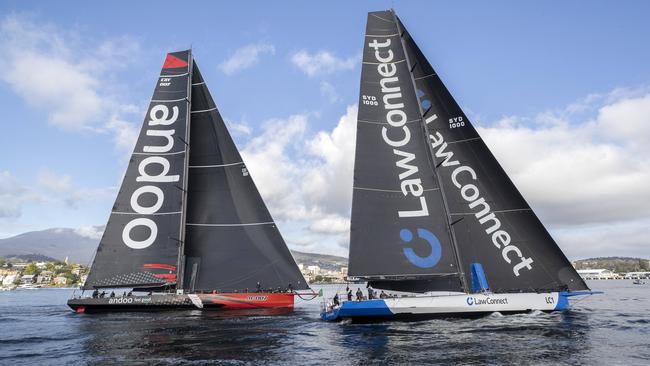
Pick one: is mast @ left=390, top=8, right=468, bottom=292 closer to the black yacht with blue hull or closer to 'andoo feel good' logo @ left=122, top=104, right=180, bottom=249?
the black yacht with blue hull

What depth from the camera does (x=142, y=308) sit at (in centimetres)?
2581

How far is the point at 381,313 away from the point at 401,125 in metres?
9.34

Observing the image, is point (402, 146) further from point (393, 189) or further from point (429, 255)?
point (429, 255)

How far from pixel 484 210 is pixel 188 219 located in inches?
703

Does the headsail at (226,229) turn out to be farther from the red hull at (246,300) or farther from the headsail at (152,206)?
the red hull at (246,300)

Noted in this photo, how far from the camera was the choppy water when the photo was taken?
1345 cm

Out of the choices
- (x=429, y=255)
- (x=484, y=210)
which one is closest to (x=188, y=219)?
(x=429, y=255)

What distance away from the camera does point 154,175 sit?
1171 inches

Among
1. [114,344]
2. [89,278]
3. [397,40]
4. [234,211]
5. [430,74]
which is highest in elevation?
[397,40]

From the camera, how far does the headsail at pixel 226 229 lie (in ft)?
92.3

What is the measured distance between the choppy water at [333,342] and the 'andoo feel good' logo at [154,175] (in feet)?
22.3

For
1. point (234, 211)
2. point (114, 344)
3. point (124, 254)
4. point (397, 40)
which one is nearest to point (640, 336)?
point (397, 40)

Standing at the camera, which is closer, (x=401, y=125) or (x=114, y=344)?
(x=114, y=344)

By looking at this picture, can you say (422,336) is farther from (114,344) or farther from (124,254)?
(124,254)
